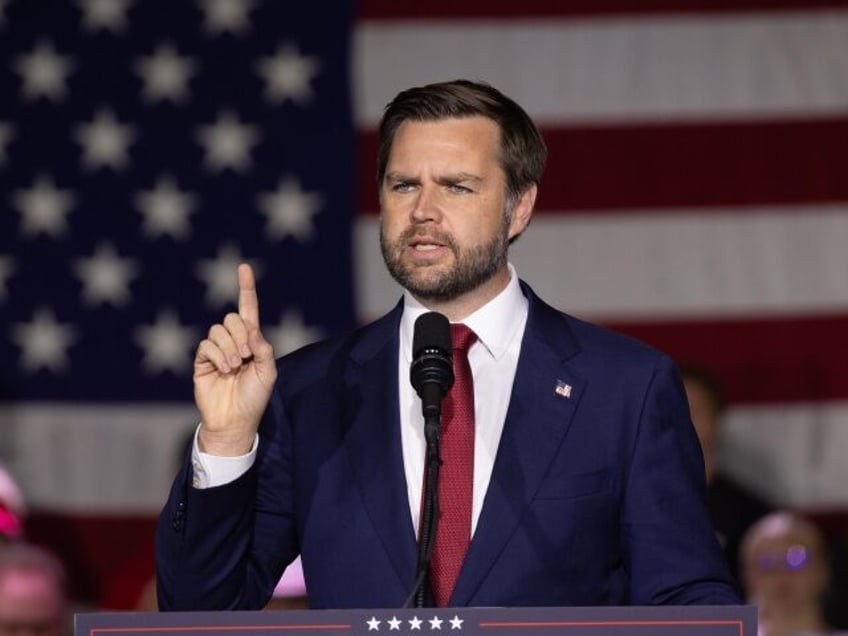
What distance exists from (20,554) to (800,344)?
270 cm

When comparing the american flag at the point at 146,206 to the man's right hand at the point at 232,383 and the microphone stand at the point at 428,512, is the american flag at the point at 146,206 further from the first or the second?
the microphone stand at the point at 428,512

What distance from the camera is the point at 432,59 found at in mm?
5664

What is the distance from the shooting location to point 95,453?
5629mm

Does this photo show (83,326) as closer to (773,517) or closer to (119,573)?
(119,573)

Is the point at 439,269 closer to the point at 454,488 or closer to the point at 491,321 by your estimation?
the point at 491,321

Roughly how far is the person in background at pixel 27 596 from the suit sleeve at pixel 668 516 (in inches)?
65.2

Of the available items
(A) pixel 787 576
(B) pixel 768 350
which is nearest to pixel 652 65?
(B) pixel 768 350

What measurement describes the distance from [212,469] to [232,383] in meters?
0.11

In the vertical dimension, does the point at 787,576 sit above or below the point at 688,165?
below

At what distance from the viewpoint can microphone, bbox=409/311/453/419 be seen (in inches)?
86.5

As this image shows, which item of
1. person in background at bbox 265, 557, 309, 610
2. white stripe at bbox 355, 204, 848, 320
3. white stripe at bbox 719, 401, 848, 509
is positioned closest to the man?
person in background at bbox 265, 557, 309, 610

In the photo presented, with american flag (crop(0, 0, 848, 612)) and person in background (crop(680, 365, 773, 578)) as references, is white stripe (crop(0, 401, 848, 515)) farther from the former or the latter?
person in background (crop(680, 365, 773, 578))

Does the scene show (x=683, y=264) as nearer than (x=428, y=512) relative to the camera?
No

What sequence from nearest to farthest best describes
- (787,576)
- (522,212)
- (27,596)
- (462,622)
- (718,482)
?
(462,622) < (522,212) < (27,596) < (787,576) < (718,482)
